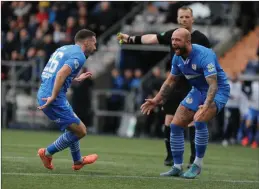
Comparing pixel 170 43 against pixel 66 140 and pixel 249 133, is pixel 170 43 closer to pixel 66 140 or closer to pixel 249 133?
pixel 66 140

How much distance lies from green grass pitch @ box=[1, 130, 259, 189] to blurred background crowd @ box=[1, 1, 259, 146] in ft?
16.1

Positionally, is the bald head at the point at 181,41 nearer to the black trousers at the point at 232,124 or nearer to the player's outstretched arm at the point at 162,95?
the player's outstretched arm at the point at 162,95

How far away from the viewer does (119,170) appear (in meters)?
12.2

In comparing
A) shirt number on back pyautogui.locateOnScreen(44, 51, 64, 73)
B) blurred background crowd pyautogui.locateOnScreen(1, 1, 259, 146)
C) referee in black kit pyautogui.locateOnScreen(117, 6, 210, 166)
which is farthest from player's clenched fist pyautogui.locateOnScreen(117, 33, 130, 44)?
blurred background crowd pyautogui.locateOnScreen(1, 1, 259, 146)

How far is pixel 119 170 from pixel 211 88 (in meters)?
2.03

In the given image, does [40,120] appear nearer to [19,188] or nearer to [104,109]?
[104,109]

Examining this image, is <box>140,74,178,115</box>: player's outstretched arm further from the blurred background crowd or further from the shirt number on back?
the blurred background crowd

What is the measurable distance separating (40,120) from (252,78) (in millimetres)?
6693

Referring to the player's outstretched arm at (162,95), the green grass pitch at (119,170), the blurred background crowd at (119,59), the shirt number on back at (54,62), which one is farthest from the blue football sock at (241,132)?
the shirt number on back at (54,62)

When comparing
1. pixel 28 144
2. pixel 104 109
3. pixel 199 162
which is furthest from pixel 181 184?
pixel 104 109

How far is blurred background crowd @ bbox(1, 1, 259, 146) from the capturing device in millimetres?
24181

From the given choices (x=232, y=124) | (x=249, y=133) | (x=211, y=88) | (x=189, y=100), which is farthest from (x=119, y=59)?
(x=211, y=88)

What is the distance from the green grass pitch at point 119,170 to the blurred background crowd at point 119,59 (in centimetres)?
491

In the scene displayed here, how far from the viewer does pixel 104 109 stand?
85.1 feet
